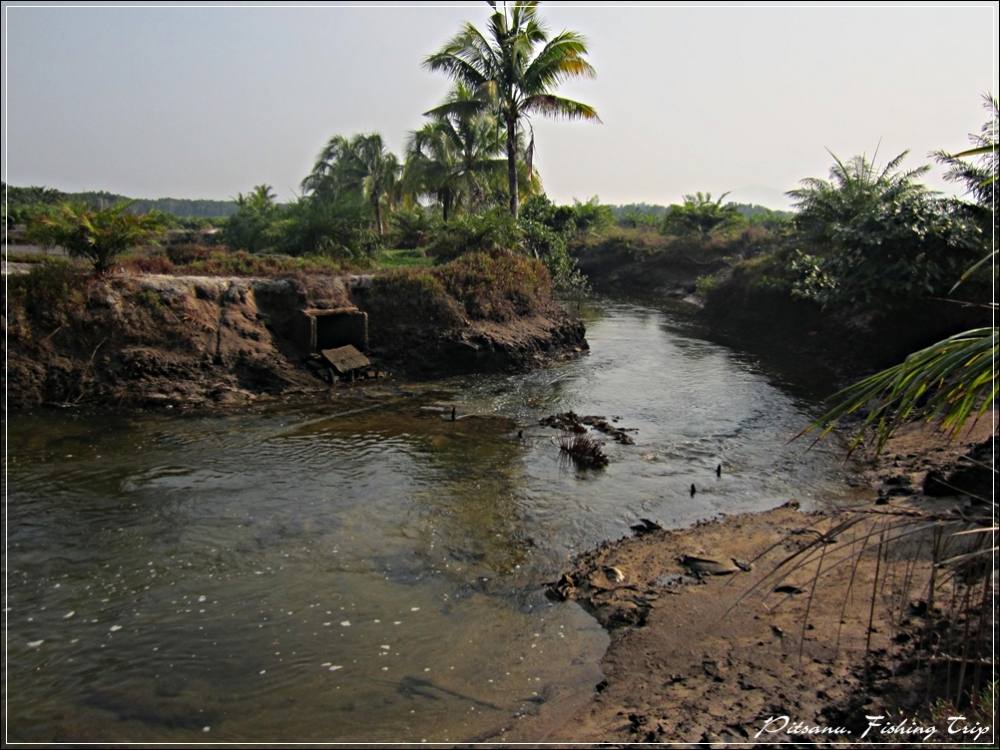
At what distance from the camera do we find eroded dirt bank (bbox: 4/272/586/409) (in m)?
14.0

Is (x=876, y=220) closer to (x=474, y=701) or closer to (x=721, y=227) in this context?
(x=474, y=701)

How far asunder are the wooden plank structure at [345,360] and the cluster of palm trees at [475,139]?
9.70m

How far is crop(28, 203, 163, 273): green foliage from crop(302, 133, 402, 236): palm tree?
1199 inches

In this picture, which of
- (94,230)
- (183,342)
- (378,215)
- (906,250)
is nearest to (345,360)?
(183,342)

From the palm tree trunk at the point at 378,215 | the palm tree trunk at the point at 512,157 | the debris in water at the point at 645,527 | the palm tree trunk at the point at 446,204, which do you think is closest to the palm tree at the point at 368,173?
the palm tree trunk at the point at 378,215

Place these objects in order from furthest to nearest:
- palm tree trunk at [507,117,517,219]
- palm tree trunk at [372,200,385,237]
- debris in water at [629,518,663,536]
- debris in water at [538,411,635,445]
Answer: palm tree trunk at [372,200,385,237]
palm tree trunk at [507,117,517,219]
debris in water at [538,411,635,445]
debris in water at [629,518,663,536]

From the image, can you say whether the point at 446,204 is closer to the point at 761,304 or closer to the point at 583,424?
the point at 761,304

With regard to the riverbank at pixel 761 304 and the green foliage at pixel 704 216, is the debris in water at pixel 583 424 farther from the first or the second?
the green foliage at pixel 704 216

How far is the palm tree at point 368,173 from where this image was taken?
157 feet

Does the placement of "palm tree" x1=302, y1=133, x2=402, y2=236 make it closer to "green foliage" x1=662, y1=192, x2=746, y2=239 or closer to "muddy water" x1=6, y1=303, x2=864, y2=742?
"green foliage" x1=662, y1=192, x2=746, y2=239

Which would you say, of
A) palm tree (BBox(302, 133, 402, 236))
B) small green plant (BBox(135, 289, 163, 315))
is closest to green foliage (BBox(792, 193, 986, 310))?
small green plant (BBox(135, 289, 163, 315))

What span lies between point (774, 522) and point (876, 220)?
12.7 m

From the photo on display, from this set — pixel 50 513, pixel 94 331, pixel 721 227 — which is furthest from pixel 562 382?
pixel 721 227

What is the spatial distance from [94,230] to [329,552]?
10622 millimetres
